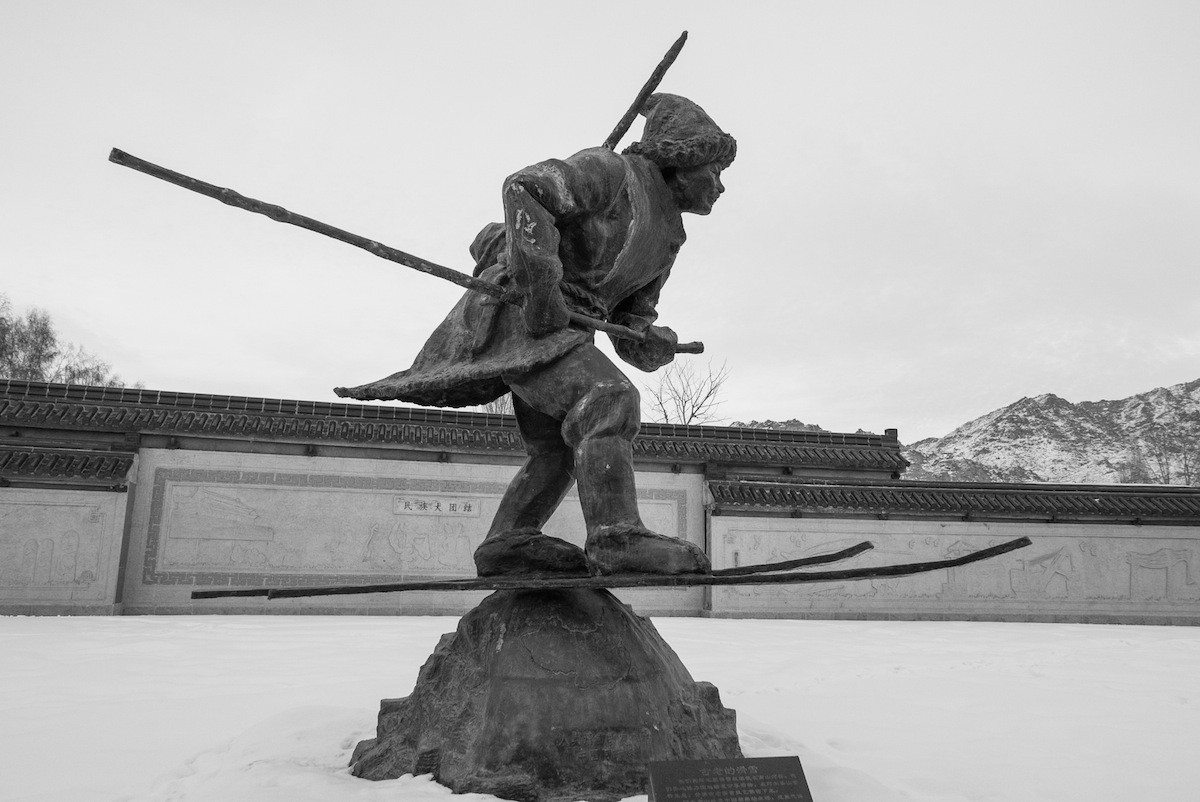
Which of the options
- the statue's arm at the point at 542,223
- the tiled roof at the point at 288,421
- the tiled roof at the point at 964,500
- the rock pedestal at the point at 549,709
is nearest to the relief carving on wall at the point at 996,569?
the tiled roof at the point at 964,500

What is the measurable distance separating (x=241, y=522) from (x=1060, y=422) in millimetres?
29239

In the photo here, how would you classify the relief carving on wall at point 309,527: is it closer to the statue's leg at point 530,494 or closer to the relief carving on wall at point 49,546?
the relief carving on wall at point 49,546

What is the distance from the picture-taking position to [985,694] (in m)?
4.40

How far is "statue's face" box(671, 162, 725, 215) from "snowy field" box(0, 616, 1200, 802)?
1.82 meters

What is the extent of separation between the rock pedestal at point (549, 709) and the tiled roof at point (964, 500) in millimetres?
8270

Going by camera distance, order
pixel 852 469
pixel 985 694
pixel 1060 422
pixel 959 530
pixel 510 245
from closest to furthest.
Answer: pixel 510 245, pixel 985 694, pixel 959 530, pixel 852 469, pixel 1060 422

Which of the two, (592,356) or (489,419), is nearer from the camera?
(592,356)

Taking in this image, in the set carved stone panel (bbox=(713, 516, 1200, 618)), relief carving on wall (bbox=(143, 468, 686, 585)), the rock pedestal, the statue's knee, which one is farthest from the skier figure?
carved stone panel (bbox=(713, 516, 1200, 618))

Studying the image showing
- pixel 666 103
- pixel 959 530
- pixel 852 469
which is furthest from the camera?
pixel 852 469

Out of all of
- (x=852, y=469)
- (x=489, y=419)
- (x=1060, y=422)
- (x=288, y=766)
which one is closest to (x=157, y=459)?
(x=489, y=419)

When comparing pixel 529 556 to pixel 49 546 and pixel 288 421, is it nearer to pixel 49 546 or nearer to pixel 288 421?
pixel 288 421

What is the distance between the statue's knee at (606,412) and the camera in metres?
A: 2.32

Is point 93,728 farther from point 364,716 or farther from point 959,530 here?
point 959,530

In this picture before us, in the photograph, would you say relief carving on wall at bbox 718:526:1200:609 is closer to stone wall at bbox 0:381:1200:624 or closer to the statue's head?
stone wall at bbox 0:381:1200:624
